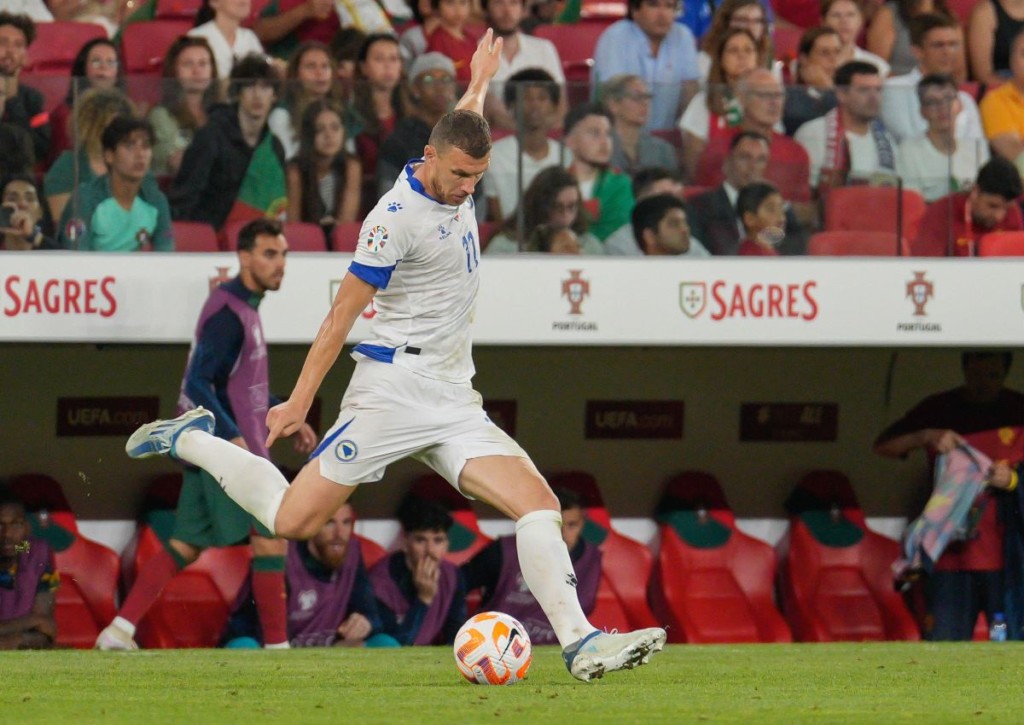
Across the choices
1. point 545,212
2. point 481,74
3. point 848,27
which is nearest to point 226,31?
point 545,212

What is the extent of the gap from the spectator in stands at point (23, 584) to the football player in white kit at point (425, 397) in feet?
10.8

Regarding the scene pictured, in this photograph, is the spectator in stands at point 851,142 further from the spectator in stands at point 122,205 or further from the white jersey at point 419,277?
the white jersey at point 419,277

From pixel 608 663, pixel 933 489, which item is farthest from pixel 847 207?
pixel 608 663

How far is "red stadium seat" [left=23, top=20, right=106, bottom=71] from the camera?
1021 cm

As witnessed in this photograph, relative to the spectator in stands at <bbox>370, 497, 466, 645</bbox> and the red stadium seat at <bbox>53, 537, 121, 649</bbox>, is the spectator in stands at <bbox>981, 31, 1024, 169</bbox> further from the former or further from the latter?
the red stadium seat at <bbox>53, 537, 121, 649</bbox>

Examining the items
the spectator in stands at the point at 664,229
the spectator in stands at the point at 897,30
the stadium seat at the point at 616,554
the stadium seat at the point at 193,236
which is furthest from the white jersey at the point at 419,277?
the spectator in stands at the point at 897,30

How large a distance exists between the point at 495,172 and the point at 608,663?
4069 millimetres

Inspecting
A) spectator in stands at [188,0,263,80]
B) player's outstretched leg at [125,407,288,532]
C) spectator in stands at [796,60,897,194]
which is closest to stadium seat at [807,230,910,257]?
spectator in stands at [796,60,897,194]

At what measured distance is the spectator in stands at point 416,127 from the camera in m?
9.01

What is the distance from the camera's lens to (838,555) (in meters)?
10.6

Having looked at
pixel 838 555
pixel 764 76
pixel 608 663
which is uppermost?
pixel 764 76

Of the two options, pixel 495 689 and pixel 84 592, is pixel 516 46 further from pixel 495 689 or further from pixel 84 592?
Result: pixel 495 689

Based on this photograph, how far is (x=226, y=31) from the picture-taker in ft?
33.9

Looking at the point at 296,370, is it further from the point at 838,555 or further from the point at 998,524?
the point at 998,524
